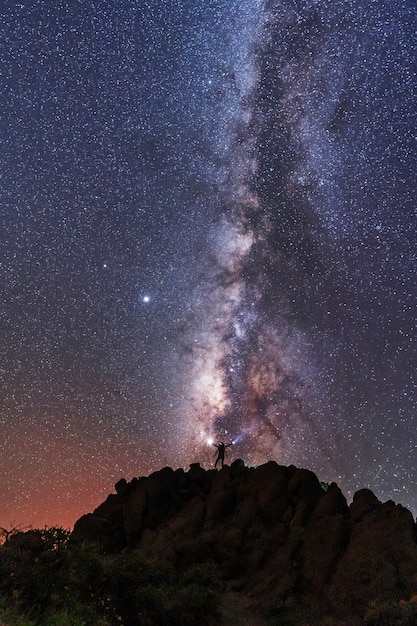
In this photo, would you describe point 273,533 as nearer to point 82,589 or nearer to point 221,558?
point 221,558

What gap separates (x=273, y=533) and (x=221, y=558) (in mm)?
4001

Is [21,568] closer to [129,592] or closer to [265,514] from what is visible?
[129,592]

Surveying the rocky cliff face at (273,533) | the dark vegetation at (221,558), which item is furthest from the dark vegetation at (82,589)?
the rocky cliff face at (273,533)

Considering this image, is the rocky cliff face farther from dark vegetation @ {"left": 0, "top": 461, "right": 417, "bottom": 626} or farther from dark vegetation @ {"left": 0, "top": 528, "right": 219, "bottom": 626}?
dark vegetation @ {"left": 0, "top": 528, "right": 219, "bottom": 626}

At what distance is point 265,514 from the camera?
3453 cm

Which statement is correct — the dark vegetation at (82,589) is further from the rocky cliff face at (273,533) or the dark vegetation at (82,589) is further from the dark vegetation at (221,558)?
the rocky cliff face at (273,533)

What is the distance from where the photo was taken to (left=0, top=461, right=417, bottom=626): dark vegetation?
45.6ft

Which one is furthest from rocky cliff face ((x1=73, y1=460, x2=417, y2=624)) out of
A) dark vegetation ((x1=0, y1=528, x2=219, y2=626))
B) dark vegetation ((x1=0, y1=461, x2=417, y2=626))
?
dark vegetation ((x1=0, y1=528, x2=219, y2=626))

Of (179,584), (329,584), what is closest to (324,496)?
(329,584)

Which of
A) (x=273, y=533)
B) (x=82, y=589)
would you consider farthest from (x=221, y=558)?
(x=82, y=589)

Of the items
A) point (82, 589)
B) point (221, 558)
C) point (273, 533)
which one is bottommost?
point (82, 589)

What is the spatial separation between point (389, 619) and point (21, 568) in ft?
46.2

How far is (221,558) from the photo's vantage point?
104 feet

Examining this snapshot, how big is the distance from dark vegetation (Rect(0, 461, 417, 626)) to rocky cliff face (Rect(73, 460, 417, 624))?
8 cm
